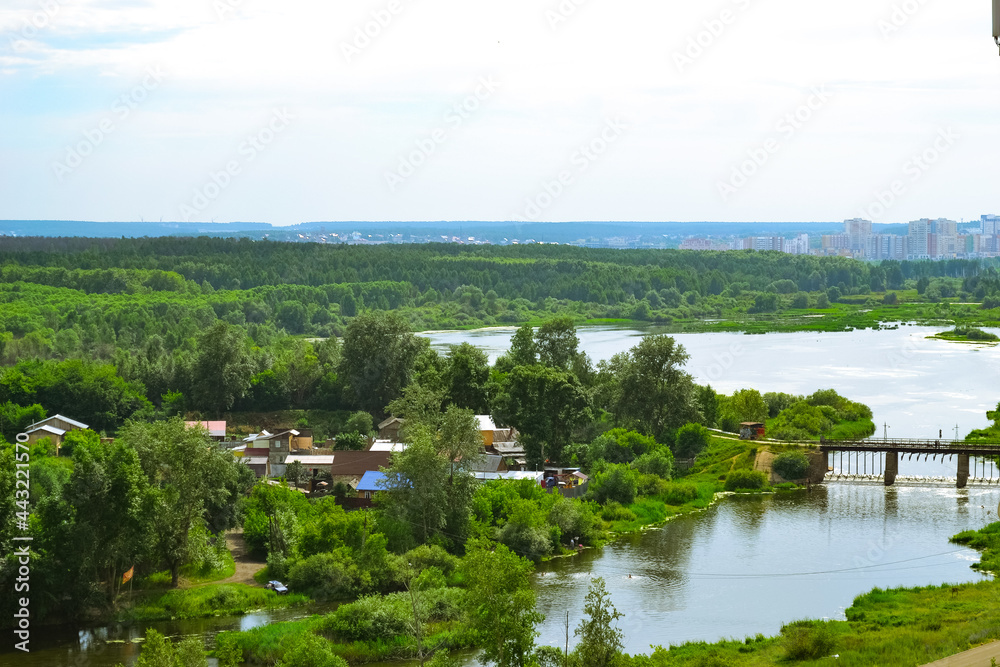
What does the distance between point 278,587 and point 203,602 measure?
5.89 feet

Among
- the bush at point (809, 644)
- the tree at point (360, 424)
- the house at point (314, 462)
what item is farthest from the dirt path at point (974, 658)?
the tree at point (360, 424)

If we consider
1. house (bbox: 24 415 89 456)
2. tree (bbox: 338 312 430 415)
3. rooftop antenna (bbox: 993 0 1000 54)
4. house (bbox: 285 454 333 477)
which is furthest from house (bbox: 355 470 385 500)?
rooftop antenna (bbox: 993 0 1000 54)

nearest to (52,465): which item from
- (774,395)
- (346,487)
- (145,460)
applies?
(145,460)

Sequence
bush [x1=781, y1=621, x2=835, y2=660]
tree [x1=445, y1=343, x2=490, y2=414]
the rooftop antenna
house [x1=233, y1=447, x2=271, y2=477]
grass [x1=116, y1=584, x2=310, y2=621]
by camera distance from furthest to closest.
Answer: tree [x1=445, y1=343, x2=490, y2=414] < house [x1=233, y1=447, x2=271, y2=477] < grass [x1=116, y1=584, x2=310, y2=621] < bush [x1=781, y1=621, x2=835, y2=660] < the rooftop antenna

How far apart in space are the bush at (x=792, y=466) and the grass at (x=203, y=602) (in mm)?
19394

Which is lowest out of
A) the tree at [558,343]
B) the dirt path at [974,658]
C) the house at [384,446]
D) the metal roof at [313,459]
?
the metal roof at [313,459]

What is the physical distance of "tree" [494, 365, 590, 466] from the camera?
4034 cm

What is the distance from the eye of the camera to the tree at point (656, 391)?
140 ft

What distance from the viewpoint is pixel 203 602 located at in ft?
84.1

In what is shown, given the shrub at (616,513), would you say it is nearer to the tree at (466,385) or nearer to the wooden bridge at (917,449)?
the wooden bridge at (917,449)

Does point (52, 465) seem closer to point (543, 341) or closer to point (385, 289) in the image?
point (543, 341)

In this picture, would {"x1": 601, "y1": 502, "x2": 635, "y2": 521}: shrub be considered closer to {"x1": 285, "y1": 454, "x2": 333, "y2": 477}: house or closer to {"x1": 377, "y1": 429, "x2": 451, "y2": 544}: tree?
{"x1": 377, "y1": 429, "x2": 451, "y2": 544}: tree

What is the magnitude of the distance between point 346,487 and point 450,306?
2702 inches

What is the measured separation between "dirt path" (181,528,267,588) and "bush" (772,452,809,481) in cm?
1859
